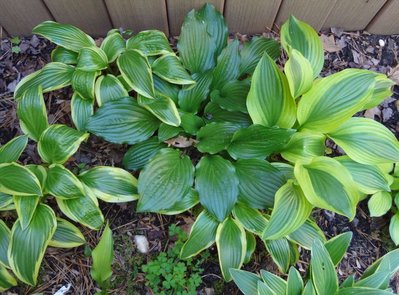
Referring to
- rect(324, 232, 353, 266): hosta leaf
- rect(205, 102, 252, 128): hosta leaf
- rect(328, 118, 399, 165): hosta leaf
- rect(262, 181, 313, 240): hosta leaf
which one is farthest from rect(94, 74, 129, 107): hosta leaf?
rect(324, 232, 353, 266): hosta leaf

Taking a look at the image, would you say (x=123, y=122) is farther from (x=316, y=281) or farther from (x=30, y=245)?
(x=316, y=281)

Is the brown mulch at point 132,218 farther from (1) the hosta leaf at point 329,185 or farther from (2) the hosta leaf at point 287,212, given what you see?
(1) the hosta leaf at point 329,185

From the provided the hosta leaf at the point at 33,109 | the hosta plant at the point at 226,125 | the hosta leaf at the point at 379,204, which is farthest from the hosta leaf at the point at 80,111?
the hosta leaf at the point at 379,204

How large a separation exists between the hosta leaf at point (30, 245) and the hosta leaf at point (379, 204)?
3.73 feet

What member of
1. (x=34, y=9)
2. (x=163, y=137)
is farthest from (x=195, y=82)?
(x=34, y=9)

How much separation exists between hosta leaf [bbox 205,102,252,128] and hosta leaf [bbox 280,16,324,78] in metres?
0.30

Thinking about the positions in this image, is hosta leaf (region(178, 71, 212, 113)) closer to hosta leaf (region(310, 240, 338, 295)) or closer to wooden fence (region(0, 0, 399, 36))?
wooden fence (region(0, 0, 399, 36))

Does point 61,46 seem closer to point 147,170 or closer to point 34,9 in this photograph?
Answer: point 34,9

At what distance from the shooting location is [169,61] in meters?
1.57

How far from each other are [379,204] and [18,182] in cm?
129

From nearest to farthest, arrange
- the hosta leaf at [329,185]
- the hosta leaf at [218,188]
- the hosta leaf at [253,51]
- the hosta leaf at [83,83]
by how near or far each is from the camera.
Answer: the hosta leaf at [329,185]
the hosta leaf at [218,188]
the hosta leaf at [83,83]
the hosta leaf at [253,51]

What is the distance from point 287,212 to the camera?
4.55 feet

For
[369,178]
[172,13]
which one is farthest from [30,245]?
[369,178]

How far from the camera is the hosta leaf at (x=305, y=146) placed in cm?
146
